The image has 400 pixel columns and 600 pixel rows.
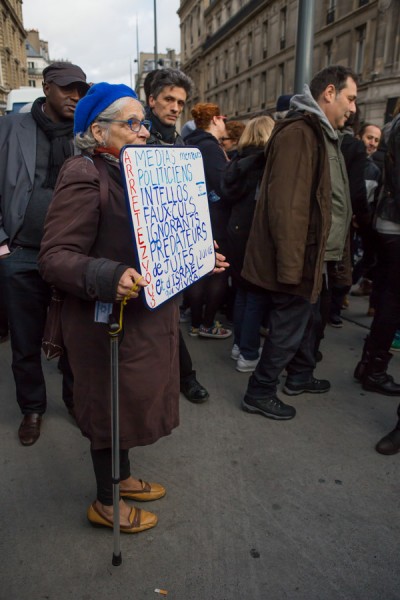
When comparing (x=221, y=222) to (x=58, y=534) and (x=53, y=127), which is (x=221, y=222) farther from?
(x=58, y=534)

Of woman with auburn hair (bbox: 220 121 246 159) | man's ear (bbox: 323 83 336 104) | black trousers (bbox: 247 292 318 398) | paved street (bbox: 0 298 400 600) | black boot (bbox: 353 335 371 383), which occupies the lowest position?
paved street (bbox: 0 298 400 600)

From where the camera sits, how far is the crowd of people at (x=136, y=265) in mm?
1736

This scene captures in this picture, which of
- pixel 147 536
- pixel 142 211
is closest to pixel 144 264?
pixel 142 211

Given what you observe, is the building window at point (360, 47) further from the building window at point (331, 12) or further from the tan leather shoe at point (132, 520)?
the tan leather shoe at point (132, 520)

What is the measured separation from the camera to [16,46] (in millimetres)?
51625

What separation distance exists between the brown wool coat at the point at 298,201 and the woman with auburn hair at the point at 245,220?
0.64m

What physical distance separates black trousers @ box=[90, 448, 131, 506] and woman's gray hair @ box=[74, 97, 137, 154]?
4.11 feet

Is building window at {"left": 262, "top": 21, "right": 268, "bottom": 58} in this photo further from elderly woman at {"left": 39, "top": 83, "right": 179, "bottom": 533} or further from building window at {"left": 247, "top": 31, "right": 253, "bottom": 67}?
elderly woman at {"left": 39, "top": 83, "right": 179, "bottom": 533}

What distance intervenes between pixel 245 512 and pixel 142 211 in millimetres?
1561

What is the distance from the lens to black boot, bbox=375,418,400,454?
2.74 m

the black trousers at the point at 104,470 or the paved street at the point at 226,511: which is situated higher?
the black trousers at the point at 104,470

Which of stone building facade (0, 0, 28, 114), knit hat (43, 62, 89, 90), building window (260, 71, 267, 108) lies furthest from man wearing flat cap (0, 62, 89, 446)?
stone building facade (0, 0, 28, 114)

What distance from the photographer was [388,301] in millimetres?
3305

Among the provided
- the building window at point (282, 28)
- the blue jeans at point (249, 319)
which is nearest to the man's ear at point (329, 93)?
the blue jeans at point (249, 319)
